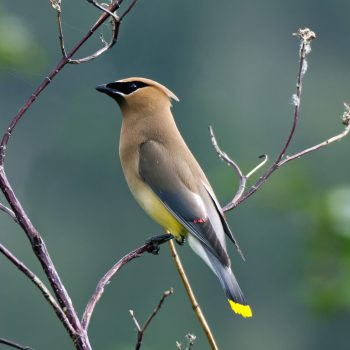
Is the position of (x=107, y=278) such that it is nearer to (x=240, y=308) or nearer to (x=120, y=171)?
(x=240, y=308)

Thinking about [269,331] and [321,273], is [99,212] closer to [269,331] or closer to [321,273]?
[269,331]

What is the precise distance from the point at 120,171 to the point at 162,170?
92.5 ft

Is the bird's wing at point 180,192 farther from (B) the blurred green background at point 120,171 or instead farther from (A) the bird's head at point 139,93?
(B) the blurred green background at point 120,171

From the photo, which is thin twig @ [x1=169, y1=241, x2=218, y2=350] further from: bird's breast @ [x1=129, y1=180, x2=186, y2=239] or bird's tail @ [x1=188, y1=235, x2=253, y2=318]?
bird's breast @ [x1=129, y1=180, x2=186, y2=239]

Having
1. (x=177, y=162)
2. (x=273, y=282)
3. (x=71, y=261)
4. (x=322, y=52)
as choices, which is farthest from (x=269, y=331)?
(x=177, y=162)

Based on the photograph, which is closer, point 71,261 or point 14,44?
point 14,44

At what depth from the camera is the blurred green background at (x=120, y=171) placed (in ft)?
84.1

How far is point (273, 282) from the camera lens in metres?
Answer: 28.0

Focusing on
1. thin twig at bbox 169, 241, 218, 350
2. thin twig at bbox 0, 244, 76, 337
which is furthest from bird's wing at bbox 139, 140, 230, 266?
thin twig at bbox 0, 244, 76, 337

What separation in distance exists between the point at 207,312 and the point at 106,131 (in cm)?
848

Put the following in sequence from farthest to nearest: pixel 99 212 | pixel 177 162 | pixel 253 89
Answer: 1. pixel 253 89
2. pixel 99 212
3. pixel 177 162

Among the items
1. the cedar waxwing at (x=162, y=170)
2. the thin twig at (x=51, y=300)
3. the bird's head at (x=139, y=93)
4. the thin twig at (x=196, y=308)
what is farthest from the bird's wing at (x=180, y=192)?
the thin twig at (x=51, y=300)

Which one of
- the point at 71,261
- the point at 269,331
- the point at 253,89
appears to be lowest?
the point at 71,261

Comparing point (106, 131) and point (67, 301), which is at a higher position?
point (67, 301)
